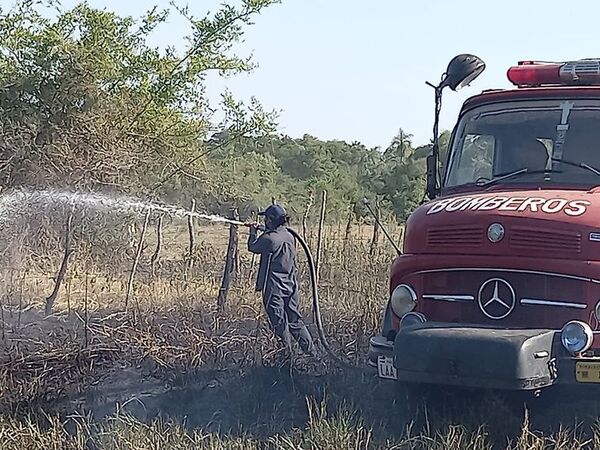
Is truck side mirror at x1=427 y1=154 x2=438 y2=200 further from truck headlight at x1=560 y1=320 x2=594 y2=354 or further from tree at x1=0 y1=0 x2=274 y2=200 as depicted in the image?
tree at x1=0 y1=0 x2=274 y2=200

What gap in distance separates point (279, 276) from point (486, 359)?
3887 millimetres

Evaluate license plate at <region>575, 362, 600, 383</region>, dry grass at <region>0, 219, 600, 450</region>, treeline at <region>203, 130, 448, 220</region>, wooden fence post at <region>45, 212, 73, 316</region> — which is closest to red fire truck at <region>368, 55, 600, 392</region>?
license plate at <region>575, 362, 600, 383</region>

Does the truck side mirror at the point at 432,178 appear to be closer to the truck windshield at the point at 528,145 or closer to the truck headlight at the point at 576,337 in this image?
the truck windshield at the point at 528,145

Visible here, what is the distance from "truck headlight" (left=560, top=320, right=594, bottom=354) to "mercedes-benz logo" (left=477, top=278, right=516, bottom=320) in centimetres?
44

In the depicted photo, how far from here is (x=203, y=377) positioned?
9.08m

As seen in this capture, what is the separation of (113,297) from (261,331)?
3341mm

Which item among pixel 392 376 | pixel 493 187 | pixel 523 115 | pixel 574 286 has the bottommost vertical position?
pixel 392 376

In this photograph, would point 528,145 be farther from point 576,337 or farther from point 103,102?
point 103,102

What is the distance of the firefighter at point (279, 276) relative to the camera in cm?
983

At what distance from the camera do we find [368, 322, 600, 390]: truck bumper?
247 inches

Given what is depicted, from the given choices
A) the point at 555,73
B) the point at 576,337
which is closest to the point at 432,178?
the point at 555,73

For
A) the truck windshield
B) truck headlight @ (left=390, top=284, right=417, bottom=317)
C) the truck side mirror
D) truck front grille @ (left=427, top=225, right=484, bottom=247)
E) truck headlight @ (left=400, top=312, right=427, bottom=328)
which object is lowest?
truck headlight @ (left=400, top=312, right=427, bottom=328)

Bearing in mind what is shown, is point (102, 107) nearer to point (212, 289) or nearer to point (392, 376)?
point (212, 289)

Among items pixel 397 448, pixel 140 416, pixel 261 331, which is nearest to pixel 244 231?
pixel 261 331
